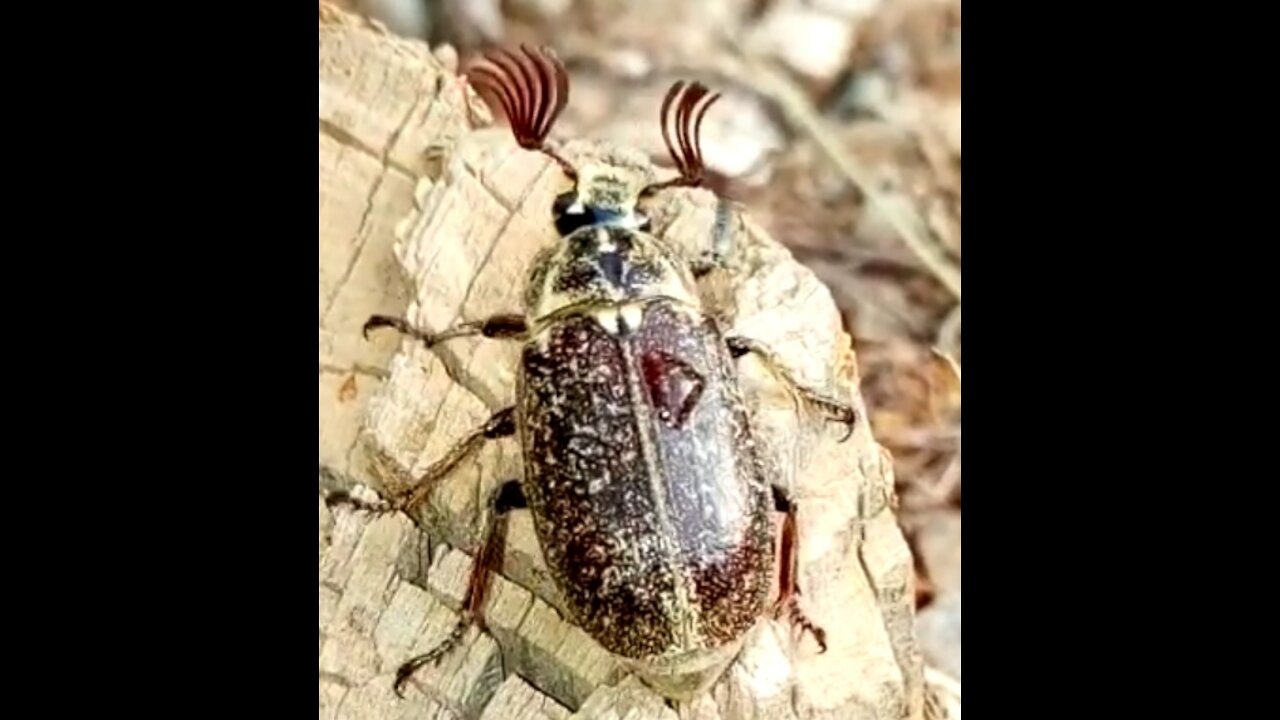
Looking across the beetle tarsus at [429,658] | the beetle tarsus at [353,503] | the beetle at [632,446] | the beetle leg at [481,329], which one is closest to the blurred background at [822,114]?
the beetle at [632,446]

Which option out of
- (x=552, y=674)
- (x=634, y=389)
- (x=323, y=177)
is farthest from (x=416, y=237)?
(x=552, y=674)

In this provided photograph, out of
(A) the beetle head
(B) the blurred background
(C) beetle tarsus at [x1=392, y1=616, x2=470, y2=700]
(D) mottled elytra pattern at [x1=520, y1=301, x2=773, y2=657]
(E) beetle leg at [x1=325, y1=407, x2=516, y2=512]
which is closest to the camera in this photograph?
(D) mottled elytra pattern at [x1=520, y1=301, x2=773, y2=657]

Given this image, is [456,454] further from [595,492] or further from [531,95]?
[531,95]

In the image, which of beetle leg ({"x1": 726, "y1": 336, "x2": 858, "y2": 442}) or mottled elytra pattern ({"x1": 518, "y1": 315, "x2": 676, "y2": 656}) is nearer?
mottled elytra pattern ({"x1": 518, "y1": 315, "x2": 676, "y2": 656})

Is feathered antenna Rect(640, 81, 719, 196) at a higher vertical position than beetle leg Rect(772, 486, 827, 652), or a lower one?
higher

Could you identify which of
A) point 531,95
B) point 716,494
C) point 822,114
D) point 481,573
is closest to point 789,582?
point 716,494

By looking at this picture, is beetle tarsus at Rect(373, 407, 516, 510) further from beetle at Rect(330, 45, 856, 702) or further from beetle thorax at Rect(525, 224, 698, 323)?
beetle thorax at Rect(525, 224, 698, 323)

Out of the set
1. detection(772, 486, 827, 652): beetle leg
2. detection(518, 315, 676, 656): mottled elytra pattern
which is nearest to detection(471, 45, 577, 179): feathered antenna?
detection(518, 315, 676, 656): mottled elytra pattern

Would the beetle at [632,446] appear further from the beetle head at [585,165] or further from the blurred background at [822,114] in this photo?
the blurred background at [822,114]
